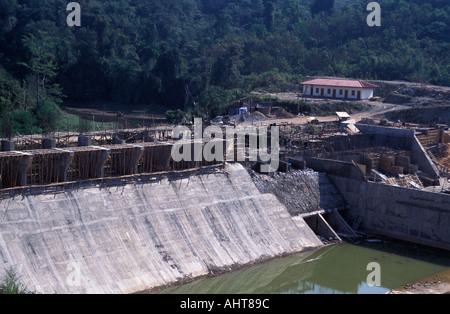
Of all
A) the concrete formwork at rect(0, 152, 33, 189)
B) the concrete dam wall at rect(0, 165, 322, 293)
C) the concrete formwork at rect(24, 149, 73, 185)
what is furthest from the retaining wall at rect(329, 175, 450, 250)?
the concrete formwork at rect(0, 152, 33, 189)

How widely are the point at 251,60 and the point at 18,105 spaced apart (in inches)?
1049

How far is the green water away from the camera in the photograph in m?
20.6

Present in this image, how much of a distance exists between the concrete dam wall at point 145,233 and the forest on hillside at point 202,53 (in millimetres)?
20303

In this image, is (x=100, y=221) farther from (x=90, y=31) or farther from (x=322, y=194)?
(x=90, y=31)

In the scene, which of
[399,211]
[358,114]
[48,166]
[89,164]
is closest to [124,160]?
[89,164]

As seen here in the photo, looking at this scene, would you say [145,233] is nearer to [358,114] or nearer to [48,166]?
[48,166]

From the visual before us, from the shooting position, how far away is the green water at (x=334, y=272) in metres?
20.6

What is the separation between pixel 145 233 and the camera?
67.3 ft

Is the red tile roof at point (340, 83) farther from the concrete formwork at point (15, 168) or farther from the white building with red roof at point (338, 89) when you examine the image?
the concrete formwork at point (15, 168)

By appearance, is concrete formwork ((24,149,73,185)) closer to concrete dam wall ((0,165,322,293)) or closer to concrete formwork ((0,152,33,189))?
concrete formwork ((0,152,33,189))

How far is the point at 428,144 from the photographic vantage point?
33438mm

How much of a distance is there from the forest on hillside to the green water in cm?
2115

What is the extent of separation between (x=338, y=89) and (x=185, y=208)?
26047 mm

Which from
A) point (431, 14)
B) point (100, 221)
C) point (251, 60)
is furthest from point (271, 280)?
point (431, 14)
